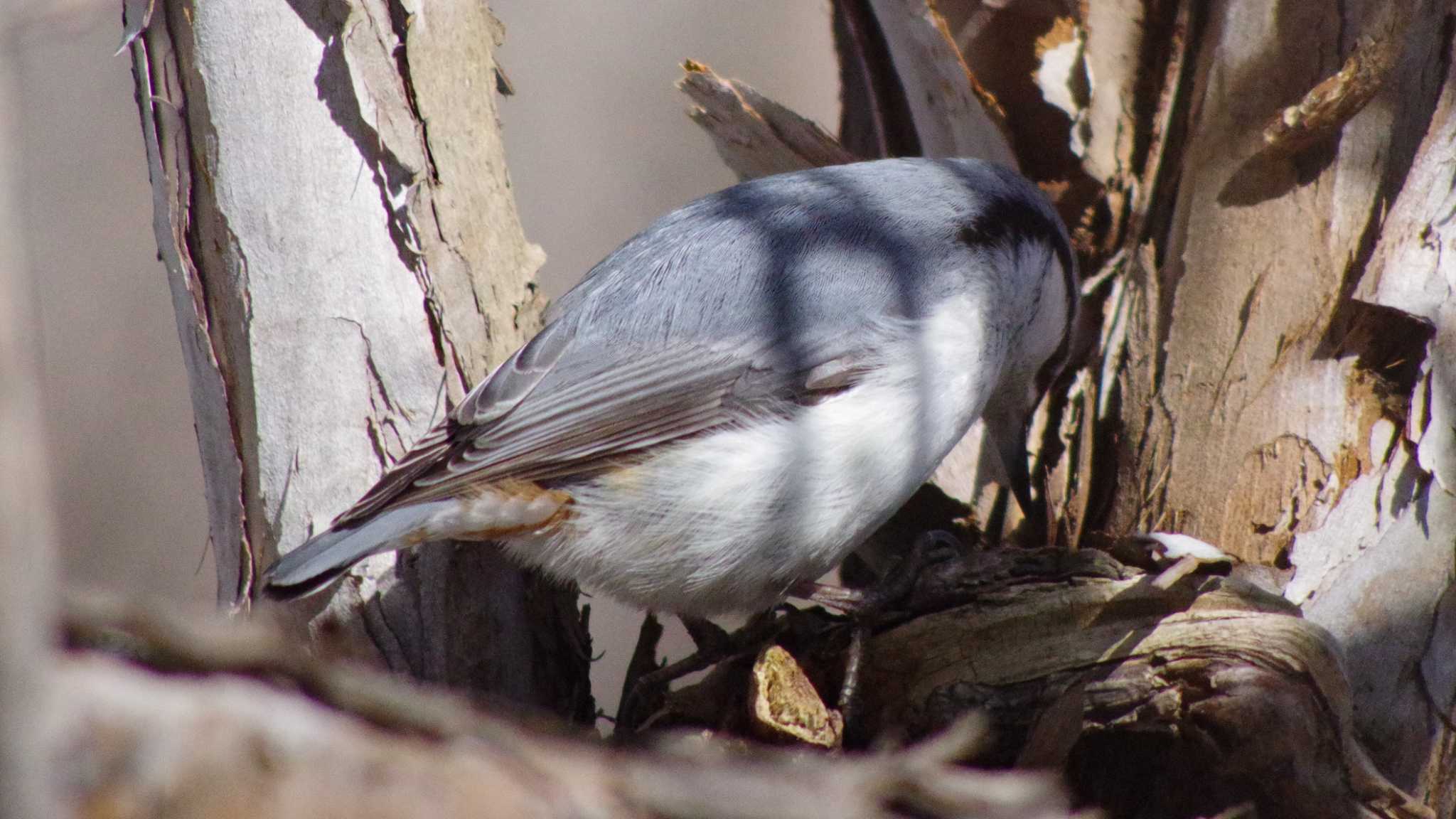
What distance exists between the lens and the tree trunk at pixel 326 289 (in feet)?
6.15

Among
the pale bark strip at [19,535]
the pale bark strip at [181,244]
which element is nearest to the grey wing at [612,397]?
the pale bark strip at [181,244]

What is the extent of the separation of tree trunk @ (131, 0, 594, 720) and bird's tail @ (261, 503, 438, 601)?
7.7 inches

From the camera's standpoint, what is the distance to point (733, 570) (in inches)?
75.7

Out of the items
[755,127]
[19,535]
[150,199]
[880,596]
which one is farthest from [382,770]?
[150,199]

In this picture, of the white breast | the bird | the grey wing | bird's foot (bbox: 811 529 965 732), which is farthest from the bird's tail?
bird's foot (bbox: 811 529 965 732)

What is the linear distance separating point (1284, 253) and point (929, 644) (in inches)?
35.0

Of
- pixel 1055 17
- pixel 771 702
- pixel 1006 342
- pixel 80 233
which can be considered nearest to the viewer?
pixel 771 702

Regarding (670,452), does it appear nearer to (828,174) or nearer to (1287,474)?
(828,174)

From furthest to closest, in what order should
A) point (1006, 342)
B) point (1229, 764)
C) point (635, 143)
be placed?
point (635, 143) → point (1006, 342) → point (1229, 764)

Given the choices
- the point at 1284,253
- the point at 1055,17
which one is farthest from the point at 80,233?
the point at 1284,253

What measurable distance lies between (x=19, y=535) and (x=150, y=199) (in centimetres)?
398

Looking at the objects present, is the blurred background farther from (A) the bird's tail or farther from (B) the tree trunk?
(A) the bird's tail

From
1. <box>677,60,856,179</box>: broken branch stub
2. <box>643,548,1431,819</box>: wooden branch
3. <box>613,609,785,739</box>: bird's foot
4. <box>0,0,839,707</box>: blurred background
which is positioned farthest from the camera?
<box>0,0,839,707</box>: blurred background

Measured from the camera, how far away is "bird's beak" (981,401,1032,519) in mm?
2287
